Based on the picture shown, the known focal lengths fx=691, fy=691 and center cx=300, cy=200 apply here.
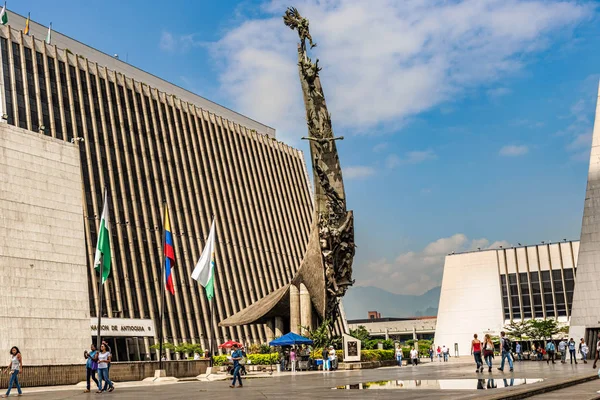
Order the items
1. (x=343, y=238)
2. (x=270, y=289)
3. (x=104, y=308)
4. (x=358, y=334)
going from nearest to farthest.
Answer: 1. (x=343, y=238)
2. (x=358, y=334)
3. (x=104, y=308)
4. (x=270, y=289)

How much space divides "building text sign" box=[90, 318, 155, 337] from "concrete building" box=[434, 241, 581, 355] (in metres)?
37.6

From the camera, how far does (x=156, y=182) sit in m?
68.9

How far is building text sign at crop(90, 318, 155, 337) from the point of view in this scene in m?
54.8

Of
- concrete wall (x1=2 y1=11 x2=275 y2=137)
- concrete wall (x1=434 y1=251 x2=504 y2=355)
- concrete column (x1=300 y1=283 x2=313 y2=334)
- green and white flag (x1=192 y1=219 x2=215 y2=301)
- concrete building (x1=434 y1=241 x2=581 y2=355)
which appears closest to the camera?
green and white flag (x1=192 y1=219 x2=215 y2=301)

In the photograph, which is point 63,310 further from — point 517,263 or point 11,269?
point 517,263

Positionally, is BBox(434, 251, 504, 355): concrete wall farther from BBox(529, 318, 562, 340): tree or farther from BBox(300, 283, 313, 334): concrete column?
BBox(300, 283, 313, 334): concrete column

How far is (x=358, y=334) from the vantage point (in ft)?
165

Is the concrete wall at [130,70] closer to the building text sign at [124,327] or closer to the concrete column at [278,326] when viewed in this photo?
the building text sign at [124,327]

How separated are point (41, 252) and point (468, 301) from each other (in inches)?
2470

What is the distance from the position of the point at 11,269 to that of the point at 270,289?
51.6 metres

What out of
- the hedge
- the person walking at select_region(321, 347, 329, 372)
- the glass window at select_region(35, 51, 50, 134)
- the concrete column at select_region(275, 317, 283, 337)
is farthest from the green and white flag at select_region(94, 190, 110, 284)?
the glass window at select_region(35, 51, 50, 134)

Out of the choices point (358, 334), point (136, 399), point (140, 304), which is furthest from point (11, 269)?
point (140, 304)

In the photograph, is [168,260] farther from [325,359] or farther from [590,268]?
[590,268]

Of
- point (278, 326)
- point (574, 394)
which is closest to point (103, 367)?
point (574, 394)
